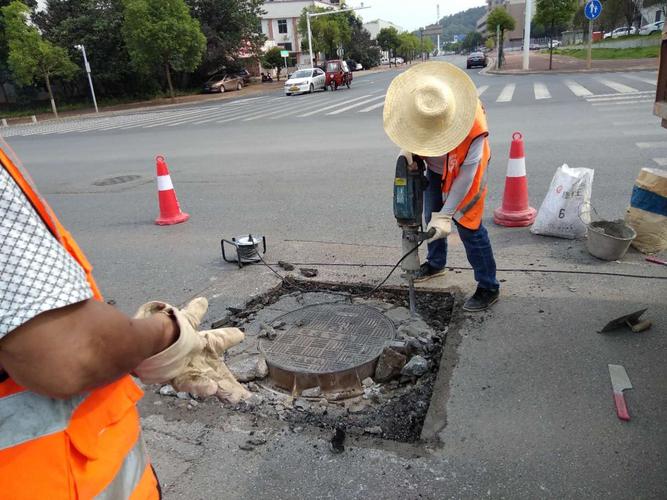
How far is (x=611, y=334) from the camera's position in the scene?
129 inches

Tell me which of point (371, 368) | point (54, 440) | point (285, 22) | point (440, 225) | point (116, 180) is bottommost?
point (371, 368)

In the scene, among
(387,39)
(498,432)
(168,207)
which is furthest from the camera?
(387,39)

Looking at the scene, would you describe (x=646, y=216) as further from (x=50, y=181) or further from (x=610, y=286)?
(x=50, y=181)

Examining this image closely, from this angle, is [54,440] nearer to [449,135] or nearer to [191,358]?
[191,358]

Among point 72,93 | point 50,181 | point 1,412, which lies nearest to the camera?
point 1,412

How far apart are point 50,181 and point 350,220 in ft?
21.9

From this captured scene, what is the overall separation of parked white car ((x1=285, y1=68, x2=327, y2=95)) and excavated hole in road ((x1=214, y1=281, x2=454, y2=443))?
87.4 feet

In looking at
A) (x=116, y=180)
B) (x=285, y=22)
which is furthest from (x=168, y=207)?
(x=285, y=22)

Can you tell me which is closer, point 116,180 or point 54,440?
point 54,440

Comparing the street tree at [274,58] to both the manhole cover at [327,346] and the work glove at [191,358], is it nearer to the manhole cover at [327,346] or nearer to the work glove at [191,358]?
the manhole cover at [327,346]

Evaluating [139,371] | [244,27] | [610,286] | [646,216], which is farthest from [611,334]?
[244,27]

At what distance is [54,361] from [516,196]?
5.01 meters

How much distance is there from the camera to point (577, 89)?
1752 centimetres

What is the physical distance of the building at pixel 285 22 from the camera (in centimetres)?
7269
